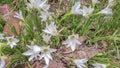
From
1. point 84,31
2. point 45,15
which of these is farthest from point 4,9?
point 84,31

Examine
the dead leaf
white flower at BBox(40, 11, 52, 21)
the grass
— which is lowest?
the grass

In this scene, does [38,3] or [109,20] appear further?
[109,20]

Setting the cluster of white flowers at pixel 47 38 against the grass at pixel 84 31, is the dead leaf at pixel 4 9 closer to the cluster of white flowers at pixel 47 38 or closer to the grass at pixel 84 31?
the grass at pixel 84 31

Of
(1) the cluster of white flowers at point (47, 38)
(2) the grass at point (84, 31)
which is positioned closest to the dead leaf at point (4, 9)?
(2) the grass at point (84, 31)

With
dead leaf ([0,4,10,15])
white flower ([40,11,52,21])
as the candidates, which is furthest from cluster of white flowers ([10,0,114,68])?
dead leaf ([0,4,10,15])

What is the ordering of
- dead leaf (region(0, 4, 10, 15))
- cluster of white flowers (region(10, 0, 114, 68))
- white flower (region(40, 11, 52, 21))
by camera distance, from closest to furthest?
cluster of white flowers (region(10, 0, 114, 68)) < white flower (region(40, 11, 52, 21)) < dead leaf (region(0, 4, 10, 15))

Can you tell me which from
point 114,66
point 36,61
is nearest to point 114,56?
point 114,66

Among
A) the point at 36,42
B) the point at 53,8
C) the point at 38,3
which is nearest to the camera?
the point at 38,3

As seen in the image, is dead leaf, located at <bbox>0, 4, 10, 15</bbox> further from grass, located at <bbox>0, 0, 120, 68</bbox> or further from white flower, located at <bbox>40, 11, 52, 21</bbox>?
white flower, located at <bbox>40, 11, 52, 21</bbox>

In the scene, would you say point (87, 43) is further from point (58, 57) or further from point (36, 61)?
→ point (36, 61)
